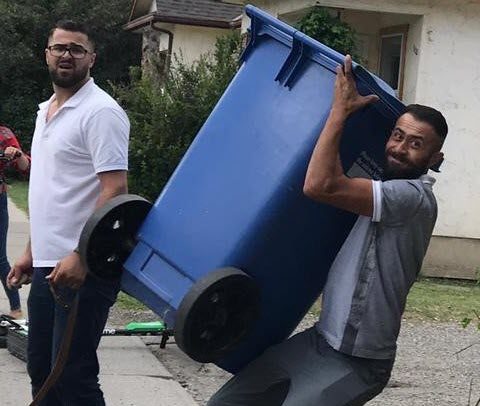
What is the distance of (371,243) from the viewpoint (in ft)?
9.66

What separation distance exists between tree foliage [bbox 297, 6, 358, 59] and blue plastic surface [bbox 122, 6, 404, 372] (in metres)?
6.99

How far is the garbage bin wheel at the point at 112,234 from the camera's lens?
10.6 feet

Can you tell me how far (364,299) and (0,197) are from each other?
13.2 ft

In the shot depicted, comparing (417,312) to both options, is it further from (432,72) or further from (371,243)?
(371,243)

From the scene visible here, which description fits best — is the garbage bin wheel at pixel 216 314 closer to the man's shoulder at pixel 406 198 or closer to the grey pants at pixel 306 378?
the grey pants at pixel 306 378

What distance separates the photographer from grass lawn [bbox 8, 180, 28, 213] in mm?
16219

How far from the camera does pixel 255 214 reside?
3.02 meters

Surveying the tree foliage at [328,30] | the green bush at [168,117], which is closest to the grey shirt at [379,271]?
the green bush at [168,117]

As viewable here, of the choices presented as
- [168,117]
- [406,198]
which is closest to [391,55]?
[168,117]

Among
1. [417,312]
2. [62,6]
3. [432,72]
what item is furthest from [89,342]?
[62,6]

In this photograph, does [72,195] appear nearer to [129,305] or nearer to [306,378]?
[306,378]

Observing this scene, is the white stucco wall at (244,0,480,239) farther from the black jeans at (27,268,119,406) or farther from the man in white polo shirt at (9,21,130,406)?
the black jeans at (27,268,119,406)

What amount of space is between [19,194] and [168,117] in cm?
969

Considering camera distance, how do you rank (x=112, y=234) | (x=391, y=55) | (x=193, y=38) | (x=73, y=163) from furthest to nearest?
(x=193, y=38), (x=391, y=55), (x=73, y=163), (x=112, y=234)
